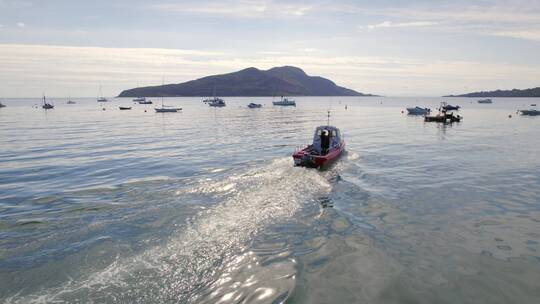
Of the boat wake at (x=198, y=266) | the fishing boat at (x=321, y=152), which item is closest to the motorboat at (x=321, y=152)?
the fishing boat at (x=321, y=152)

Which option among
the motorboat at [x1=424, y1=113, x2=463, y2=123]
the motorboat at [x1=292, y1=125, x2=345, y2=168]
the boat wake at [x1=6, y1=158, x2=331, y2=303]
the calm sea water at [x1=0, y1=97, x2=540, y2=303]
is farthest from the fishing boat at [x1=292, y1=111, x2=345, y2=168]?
the motorboat at [x1=424, y1=113, x2=463, y2=123]

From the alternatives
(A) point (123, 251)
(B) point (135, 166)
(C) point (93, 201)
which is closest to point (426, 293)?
(A) point (123, 251)

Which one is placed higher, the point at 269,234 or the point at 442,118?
the point at 442,118

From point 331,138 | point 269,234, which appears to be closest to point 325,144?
point 331,138

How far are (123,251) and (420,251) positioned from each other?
1141cm

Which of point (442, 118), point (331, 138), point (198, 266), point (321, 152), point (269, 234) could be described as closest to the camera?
point (198, 266)

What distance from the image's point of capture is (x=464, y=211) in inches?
714

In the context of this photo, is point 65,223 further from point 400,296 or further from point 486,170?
point 486,170

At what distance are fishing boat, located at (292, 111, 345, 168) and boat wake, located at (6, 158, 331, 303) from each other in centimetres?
925

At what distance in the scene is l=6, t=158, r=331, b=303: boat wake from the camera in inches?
400

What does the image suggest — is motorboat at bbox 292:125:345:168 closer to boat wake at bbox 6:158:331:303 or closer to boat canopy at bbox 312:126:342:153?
boat canopy at bbox 312:126:342:153

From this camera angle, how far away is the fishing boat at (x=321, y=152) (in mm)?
28250

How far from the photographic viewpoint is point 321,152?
101 ft

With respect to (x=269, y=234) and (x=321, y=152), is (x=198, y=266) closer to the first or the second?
(x=269, y=234)
